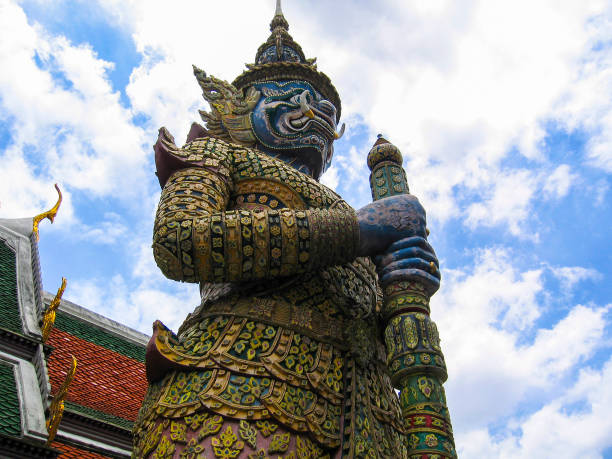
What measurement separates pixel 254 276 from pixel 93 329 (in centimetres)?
592

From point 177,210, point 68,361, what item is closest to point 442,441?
point 177,210

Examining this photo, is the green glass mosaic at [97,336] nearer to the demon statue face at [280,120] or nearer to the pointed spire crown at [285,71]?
the demon statue face at [280,120]

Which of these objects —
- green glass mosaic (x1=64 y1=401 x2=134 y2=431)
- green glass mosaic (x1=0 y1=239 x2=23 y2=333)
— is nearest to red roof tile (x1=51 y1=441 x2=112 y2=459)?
green glass mosaic (x1=64 y1=401 x2=134 y2=431)

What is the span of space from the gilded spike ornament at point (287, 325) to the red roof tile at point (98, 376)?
328 centimetres

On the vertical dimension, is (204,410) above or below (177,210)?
below

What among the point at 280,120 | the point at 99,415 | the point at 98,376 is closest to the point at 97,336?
the point at 98,376

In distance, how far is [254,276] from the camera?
3281 millimetres

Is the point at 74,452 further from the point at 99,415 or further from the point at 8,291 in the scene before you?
the point at 8,291

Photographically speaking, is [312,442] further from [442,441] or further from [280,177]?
[280,177]

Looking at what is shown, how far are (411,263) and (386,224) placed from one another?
0.28m

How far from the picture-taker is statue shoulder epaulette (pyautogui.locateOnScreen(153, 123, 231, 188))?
12.8 feet

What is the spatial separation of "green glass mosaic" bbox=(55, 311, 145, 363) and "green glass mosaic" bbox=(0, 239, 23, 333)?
3.12 feet

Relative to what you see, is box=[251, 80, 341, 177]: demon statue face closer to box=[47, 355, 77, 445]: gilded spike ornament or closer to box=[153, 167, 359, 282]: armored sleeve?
box=[153, 167, 359, 282]: armored sleeve

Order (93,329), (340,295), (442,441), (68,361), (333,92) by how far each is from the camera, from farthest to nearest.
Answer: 1. (93,329)
2. (68,361)
3. (333,92)
4. (340,295)
5. (442,441)
